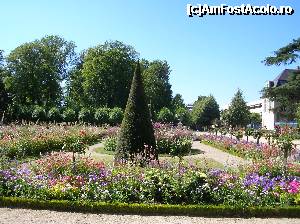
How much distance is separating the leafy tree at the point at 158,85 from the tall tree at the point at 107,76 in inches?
290

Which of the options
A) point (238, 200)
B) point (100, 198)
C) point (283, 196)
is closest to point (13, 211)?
point (100, 198)

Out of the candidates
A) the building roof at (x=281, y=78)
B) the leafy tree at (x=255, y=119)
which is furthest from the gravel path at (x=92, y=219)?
the leafy tree at (x=255, y=119)

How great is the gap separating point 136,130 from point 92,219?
7705 mm

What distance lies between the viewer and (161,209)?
29.7 feet

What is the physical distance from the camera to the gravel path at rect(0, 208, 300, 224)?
830 cm

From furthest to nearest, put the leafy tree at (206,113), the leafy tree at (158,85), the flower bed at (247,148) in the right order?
the leafy tree at (206,113) → the leafy tree at (158,85) → the flower bed at (247,148)

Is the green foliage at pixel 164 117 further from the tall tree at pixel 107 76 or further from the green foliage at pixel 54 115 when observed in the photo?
the green foliage at pixel 54 115

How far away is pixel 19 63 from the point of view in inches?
2012

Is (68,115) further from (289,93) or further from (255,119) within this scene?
(255,119)

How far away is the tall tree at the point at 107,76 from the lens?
5244 cm

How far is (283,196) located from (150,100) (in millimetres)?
51286

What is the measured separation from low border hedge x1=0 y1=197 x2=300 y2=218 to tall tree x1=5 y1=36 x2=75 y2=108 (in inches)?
1636

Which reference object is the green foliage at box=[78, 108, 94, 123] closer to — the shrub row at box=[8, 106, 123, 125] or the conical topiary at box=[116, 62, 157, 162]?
the shrub row at box=[8, 106, 123, 125]

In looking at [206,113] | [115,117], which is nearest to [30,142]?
[115,117]
